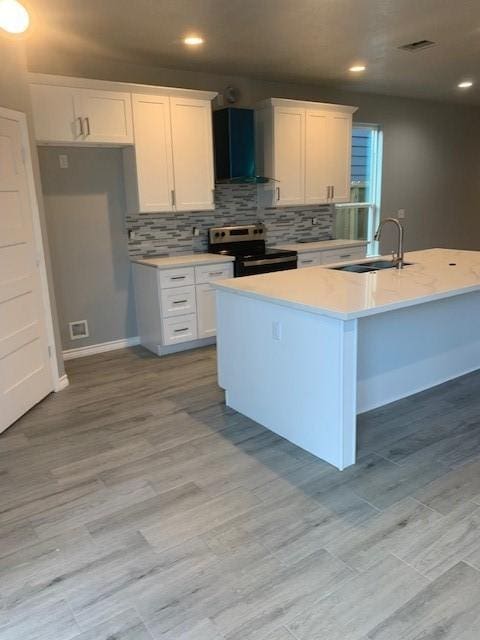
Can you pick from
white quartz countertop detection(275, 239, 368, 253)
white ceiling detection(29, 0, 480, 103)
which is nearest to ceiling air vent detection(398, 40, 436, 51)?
white ceiling detection(29, 0, 480, 103)

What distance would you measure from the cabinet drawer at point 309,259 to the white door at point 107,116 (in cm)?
203

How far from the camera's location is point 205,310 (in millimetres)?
4590

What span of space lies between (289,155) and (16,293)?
3101 mm

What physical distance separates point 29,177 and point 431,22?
3060 mm

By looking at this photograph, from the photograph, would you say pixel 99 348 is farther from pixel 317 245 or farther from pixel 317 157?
pixel 317 157

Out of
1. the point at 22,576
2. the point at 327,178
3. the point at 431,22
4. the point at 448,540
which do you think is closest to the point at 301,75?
the point at 327,178

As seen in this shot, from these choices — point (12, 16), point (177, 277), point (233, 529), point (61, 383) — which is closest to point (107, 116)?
point (12, 16)

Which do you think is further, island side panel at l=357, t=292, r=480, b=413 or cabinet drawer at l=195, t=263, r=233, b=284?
cabinet drawer at l=195, t=263, r=233, b=284

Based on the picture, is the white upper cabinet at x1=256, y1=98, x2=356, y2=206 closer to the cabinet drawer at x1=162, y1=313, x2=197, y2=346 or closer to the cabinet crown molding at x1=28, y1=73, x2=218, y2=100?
the cabinet crown molding at x1=28, y1=73, x2=218, y2=100

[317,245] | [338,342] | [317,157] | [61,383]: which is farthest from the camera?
[317,245]

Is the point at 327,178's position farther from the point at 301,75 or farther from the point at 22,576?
the point at 22,576

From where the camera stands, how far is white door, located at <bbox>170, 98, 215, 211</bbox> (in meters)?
4.37

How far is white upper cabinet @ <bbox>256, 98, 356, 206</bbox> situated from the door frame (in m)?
2.47

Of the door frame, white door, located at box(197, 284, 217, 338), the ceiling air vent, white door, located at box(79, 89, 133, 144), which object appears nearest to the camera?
the door frame
